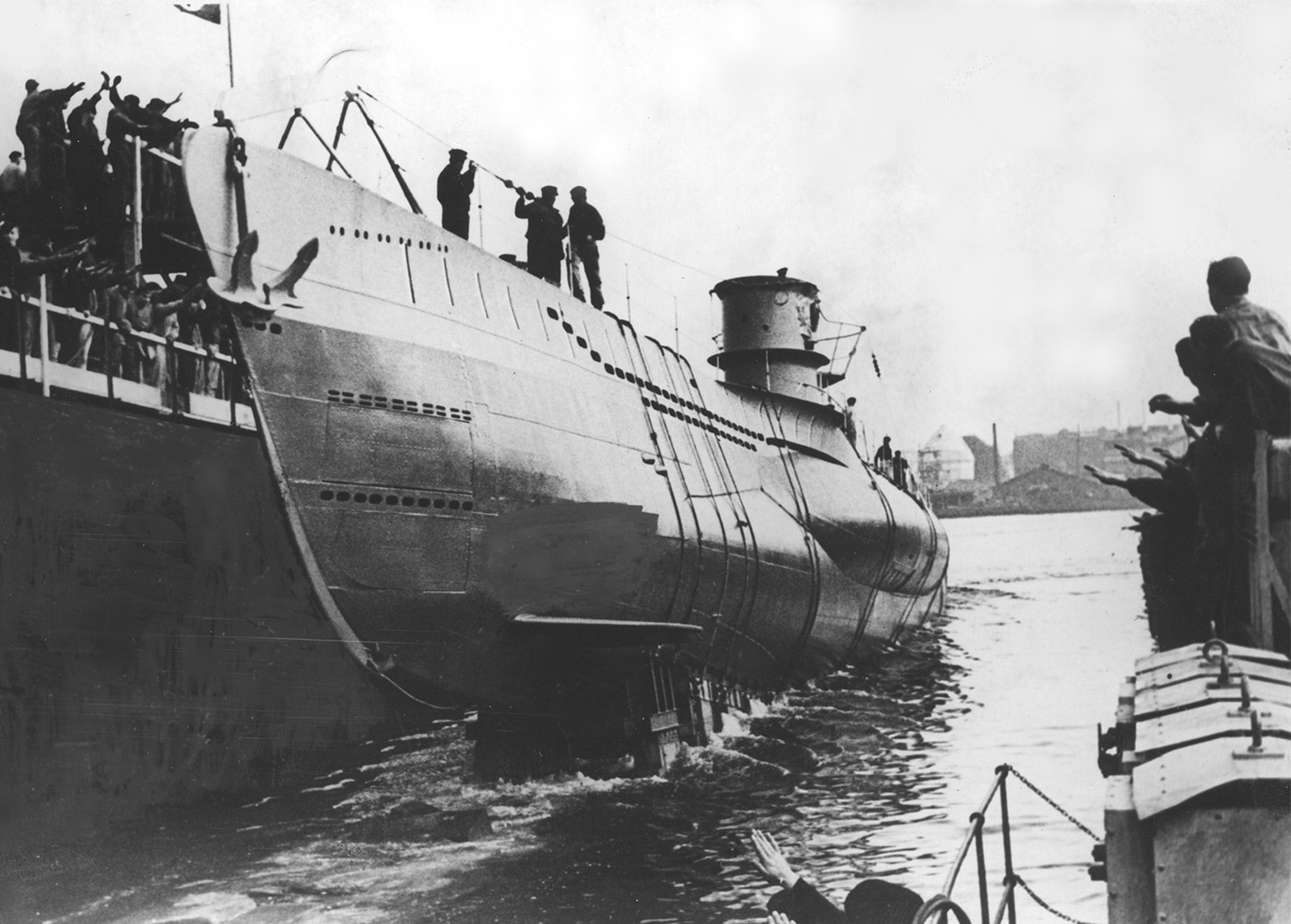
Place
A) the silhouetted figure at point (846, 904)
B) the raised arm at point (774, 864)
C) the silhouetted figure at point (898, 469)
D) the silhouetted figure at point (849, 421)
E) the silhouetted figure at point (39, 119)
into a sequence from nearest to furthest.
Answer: the silhouetted figure at point (846, 904), the raised arm at point (774, 864), the silhouetted figure at point (39, 119), the silhouetted figure at point (849, 421), the silhouetted figure at point (898, 469)

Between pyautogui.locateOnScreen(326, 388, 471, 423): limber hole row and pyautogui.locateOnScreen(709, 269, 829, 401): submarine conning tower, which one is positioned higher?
pyautogui.locateOnScreen(709, 269, 829, 401): submarine conning tower

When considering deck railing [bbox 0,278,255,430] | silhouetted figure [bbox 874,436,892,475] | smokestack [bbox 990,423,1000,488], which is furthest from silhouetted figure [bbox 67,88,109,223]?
silhouetted figure [bbox 874,436,892,475]

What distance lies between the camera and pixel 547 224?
964cm

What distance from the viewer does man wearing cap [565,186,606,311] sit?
10.1 m

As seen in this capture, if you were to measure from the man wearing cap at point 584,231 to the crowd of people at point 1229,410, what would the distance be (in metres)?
5.80

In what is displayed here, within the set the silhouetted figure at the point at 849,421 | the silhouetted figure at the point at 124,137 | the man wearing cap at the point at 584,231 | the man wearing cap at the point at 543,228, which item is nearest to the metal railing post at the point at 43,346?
the silhouetted figure at the point at 124,137

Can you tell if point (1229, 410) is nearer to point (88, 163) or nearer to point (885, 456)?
point (88, 163)

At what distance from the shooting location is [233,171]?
22.4ft

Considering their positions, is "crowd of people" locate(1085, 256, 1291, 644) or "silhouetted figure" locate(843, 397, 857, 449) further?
"silhouetted figure" locate(843, 397, 857, 449)

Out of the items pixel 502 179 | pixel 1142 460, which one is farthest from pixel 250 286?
pixel 1142 460

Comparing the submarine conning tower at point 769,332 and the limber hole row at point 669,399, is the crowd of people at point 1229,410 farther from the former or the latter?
the submarine conning tower at point 769,332

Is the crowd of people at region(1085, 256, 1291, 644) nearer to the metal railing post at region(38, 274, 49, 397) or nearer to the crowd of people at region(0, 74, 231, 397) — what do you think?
the crowd of people at region(0, 74, 231, 397)

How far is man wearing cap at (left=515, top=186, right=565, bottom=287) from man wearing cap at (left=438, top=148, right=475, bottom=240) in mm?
1061

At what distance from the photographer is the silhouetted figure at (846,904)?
3721 millimetres
